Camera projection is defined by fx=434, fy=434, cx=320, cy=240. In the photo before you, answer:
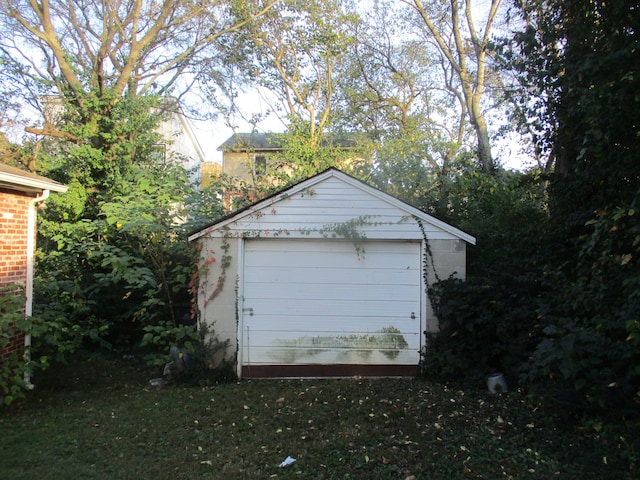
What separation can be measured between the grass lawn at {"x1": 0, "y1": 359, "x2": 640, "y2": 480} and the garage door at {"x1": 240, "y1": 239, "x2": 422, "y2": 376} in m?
0.51

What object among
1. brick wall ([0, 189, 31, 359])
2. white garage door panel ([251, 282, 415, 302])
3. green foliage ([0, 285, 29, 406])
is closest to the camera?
green foliage ([0, 285, 29, 406])

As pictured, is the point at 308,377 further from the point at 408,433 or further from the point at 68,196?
the point at 68,196

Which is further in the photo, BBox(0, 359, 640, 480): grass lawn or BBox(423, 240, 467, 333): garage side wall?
BBox(423, 240, 467, 333): garage side wall

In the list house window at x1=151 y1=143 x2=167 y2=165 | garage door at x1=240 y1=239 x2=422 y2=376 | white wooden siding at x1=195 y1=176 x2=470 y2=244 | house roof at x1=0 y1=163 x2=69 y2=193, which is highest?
house window at x1=151 y1=143 x2=167 y2=165

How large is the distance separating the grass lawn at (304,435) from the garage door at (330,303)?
20.1 inches

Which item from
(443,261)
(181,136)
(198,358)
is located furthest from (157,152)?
(181,136)

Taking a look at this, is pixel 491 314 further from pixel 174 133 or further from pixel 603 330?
pixel 174 133

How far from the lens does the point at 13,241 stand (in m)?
5.84

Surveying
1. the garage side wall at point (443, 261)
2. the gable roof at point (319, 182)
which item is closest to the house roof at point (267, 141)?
the gable roof at point (319, 182)

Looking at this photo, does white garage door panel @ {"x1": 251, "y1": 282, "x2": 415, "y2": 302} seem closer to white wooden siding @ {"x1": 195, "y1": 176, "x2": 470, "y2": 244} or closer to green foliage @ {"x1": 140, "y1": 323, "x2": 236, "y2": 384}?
white wooden siding @ {"x1": 195, "y1": 176, "x2": 470, "y2": 244}

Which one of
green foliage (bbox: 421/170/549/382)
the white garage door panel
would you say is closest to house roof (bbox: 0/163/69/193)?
the white garage door panel

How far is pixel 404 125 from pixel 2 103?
15160mm

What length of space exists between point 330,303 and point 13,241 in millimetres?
4467

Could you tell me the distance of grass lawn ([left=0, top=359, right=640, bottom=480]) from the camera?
3.78m
